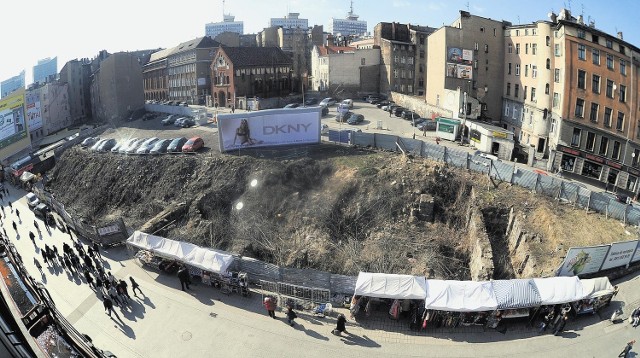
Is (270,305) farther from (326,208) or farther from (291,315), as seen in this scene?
(326,208)

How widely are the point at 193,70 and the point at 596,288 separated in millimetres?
71508

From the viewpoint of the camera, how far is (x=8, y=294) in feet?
21.2

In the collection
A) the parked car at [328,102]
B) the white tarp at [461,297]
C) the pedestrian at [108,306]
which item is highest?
the parked car at [328,102]

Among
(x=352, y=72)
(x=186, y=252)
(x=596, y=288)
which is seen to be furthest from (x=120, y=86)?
(x=596, y=288)

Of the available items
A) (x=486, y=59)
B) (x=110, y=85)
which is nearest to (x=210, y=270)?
(x=486, y=59)

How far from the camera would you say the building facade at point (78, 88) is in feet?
291

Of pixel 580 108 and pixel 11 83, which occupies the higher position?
pixel 11 83

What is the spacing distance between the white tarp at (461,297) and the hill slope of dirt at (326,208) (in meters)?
4.92

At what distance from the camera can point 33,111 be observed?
7456 cm

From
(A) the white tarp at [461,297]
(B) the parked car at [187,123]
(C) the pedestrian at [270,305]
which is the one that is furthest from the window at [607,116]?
(B) the parked car at [187,123]

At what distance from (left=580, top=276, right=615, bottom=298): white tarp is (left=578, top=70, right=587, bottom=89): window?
2521cm

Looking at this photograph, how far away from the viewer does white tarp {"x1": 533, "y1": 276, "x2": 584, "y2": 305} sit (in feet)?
59.6

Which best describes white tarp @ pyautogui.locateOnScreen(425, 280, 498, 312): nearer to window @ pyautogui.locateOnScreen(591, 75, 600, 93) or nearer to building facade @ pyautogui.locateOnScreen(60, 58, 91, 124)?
window @ pyautogui.locateOnScreen(591, 75, 600, 93)

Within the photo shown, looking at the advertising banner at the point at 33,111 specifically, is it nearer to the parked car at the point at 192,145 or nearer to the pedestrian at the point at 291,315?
the parked car at the point at 192,145
